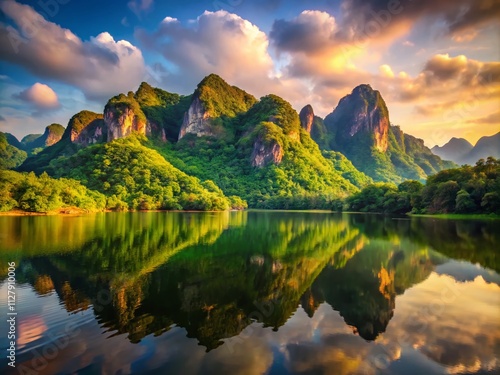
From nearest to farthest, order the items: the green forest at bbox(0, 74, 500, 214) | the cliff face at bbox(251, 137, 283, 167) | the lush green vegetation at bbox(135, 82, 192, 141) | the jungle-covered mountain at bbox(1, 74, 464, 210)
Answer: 1. the green forest at bbox(0, 74, 500, 214)
2. the jungle-covered mountain at bbox(1, 74, 464, 210)
3. the cliff face at bbox(251, 137, 283, 167)
4. the lush green vegetation at bbox(135, 82, 192, 141)

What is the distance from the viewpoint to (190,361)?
6629mm

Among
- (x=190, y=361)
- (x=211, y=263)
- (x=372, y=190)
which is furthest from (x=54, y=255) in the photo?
(x=372, y=190)

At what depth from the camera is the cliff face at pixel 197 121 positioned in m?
159

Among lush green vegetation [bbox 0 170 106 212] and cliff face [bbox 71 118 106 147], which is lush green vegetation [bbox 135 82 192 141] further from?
lush green vegetation [bbox 0 170 106 212]

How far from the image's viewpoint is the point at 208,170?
132125 mm

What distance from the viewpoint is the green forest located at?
60875mm

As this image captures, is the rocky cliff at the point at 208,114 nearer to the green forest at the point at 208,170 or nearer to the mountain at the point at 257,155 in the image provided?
the mountain at the point at 257,155

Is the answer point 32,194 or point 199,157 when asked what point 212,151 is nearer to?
point 199,157

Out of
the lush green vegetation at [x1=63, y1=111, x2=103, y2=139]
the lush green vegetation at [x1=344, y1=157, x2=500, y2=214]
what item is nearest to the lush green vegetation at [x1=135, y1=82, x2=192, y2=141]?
the lush green vegetation at [x1=63, y1=111, x2=103, y2=139]

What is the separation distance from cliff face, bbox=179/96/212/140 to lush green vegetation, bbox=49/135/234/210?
61086 mm

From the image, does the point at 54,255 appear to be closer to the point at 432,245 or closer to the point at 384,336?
the point at 384,336

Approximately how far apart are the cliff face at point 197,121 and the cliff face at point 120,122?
24192mm

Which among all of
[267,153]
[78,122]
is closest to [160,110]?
[78,122]

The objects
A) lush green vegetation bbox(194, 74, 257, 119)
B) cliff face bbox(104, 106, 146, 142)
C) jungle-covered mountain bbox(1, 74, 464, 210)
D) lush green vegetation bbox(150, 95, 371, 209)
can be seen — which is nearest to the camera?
jungle-covered mountain bbox(1, 74, 464, 210)
